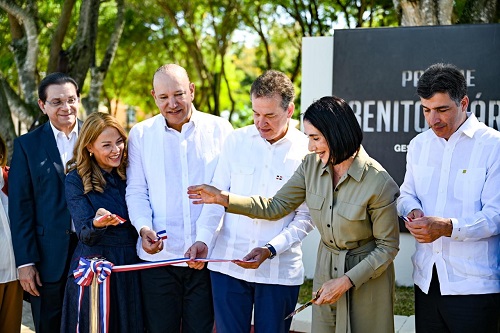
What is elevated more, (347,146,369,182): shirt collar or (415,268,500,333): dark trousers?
(347,146,369,182): shirt collar

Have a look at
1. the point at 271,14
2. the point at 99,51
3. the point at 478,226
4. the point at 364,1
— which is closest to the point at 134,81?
the point at 99,51

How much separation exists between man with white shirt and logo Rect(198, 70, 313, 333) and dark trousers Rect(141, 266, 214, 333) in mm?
248

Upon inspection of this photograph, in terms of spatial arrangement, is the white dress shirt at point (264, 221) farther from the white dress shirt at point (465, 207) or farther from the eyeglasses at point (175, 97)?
the white dress shirt at point (465, 207)

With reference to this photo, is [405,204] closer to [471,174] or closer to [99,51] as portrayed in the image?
[471,174]

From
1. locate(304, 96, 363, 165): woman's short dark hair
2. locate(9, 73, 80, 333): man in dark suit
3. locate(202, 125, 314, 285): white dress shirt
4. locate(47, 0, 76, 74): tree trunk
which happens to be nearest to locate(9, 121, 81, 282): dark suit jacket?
locate(9, 73, 80, 333): man in dark suit

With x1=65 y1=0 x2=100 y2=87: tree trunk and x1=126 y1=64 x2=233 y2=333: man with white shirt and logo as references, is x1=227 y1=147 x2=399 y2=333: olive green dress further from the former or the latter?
x1=65 y1=0 x2=100 y2=87: tree trunk

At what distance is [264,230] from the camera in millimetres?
4598

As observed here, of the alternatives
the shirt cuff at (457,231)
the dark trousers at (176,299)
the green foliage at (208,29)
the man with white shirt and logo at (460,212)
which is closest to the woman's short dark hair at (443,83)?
the man with white shirt and logo at (460,212)

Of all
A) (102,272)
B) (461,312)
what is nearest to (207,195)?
(102,272)

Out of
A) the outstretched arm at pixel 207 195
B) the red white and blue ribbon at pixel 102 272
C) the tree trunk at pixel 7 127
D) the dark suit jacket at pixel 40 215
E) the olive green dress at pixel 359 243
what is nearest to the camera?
the olive green dress at pixel 359 243

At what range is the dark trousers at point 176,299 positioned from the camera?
4840 millimetres

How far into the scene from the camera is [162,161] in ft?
16.1

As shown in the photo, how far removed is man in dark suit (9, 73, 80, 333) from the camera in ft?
16.5

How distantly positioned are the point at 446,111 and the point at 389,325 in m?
1.25
